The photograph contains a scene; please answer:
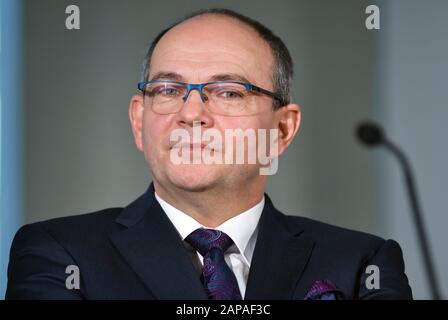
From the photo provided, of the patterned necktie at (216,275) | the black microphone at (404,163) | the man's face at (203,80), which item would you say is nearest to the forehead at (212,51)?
the man's face at (203,80)

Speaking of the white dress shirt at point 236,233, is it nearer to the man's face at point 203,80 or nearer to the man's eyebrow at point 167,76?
the man's face at point 203,80

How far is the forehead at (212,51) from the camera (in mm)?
1781

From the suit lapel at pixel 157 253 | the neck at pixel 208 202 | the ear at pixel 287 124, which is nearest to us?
the suit lapel at pixel 157 253

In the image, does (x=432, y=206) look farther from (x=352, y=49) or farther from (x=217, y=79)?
(x=217, y=79)

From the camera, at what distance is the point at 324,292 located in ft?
5.65

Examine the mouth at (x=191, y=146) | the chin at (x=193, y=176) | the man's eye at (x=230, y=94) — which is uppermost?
the man's eye at (x=230, y=94)

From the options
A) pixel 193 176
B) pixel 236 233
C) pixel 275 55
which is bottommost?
pixel 236 233

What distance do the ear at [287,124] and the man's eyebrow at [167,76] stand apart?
0.28m

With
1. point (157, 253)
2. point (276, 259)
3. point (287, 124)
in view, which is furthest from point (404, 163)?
point (157, 253)

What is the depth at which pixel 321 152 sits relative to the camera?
1971 mm

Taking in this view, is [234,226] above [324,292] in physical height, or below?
above

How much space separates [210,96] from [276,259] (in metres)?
0.38

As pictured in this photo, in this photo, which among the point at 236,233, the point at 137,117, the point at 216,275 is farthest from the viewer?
the point at 137,117

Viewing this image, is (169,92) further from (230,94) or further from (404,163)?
(404,163)
